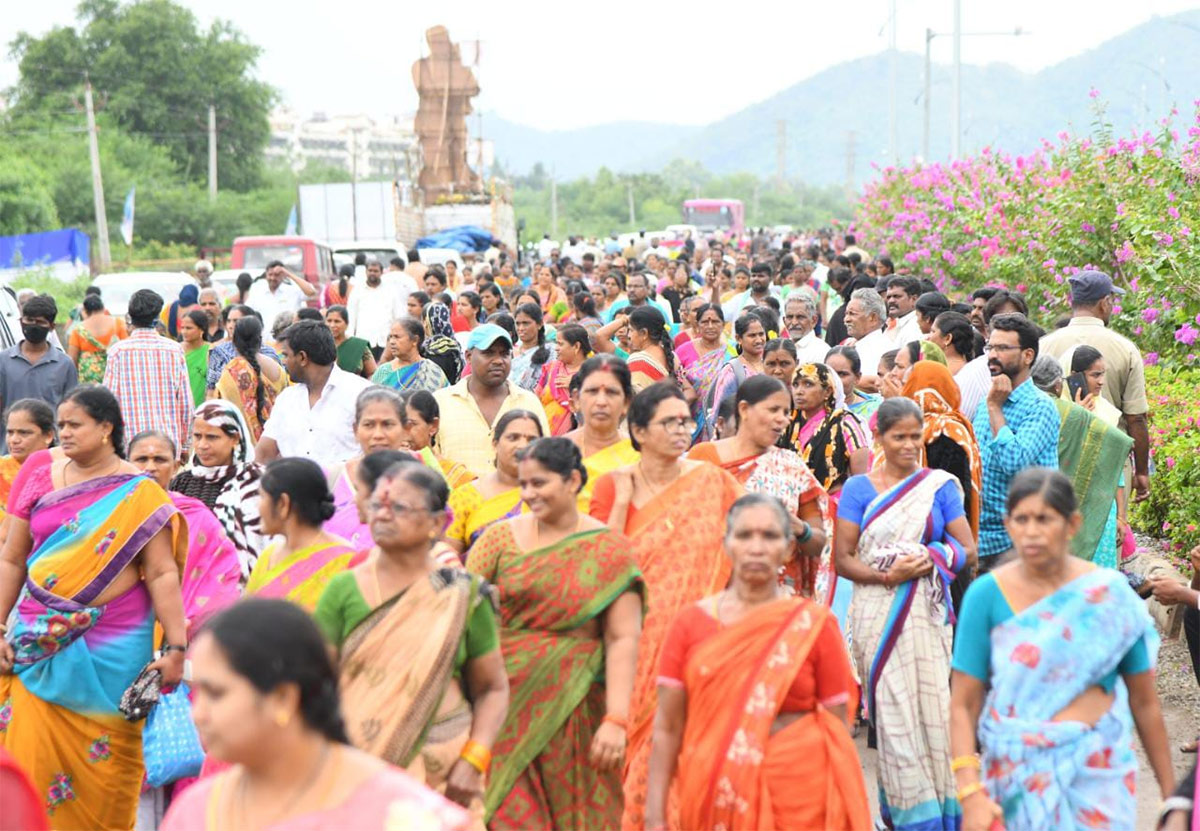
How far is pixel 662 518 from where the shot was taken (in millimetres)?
6000

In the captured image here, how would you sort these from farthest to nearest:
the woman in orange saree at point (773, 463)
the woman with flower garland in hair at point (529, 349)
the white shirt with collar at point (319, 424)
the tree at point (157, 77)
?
the tree at point (157, 77), the woman with flower garland in hair at point (529, 349), the white shirt with collar at point (319, 424), the woman in orange saree at point (773, 463)

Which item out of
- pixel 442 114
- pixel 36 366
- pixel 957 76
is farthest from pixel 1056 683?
pixel 442 114

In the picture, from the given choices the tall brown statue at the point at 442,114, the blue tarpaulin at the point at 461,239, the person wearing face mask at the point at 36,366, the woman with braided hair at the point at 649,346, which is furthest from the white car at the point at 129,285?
the tall brown statue at the point at 442,114

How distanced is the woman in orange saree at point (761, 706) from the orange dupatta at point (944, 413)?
8.25 feet

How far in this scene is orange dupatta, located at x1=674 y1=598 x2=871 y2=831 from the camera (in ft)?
15.4

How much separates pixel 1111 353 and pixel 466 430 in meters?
3.63

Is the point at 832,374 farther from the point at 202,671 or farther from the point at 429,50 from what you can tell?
the point at 429,50

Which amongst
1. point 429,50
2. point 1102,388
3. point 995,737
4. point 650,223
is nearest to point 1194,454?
point 1102,388

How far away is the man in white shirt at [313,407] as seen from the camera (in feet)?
26.7

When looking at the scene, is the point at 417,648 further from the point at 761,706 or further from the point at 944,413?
the point at 944,413

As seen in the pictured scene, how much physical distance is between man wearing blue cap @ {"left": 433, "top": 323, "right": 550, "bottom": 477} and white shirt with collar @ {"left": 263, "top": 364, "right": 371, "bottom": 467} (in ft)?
1.42

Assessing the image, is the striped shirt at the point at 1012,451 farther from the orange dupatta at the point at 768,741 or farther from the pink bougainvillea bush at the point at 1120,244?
the orange dupatta at the point at 768,741

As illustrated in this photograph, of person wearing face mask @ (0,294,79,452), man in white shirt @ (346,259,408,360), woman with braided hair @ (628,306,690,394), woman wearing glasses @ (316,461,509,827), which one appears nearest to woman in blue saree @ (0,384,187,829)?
woman wearing glasses @ (316,461,509,827)

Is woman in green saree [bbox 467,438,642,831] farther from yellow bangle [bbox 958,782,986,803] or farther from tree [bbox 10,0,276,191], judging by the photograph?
tree [bbox 10,0,276,191]
